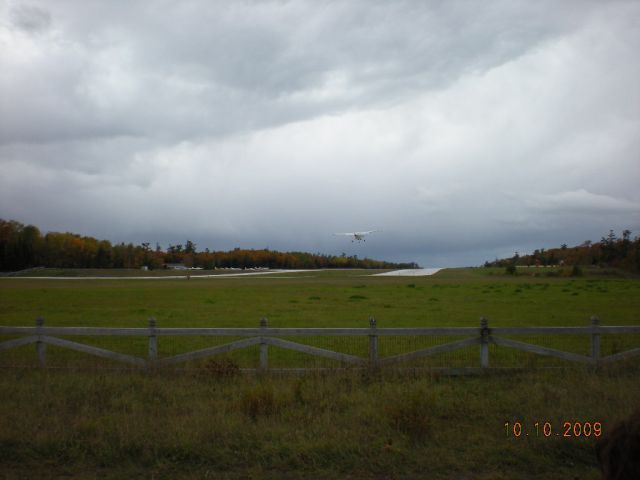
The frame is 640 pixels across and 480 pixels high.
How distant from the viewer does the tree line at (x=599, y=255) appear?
11650 cm

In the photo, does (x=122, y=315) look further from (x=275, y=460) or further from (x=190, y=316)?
(x=275, y=460)

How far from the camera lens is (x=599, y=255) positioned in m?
142

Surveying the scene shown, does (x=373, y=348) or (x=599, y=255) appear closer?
(x=373, y=348)

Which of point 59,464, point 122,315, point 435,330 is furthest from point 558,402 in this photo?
point 122,315

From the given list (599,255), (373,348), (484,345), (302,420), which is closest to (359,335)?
(373,348)

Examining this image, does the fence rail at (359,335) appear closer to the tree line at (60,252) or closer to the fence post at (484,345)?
the fence post at (484,345)
